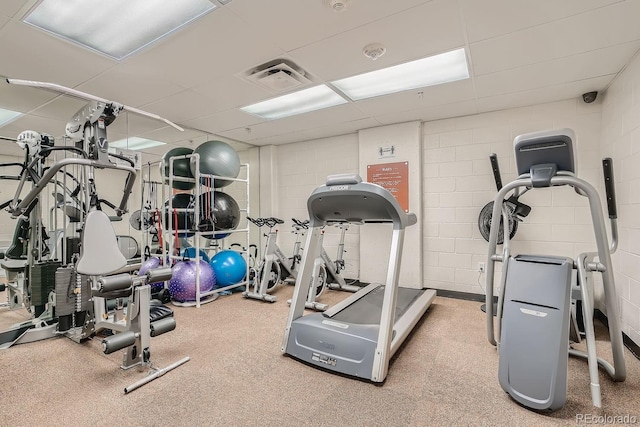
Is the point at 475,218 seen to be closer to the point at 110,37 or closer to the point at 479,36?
the point at 479,36

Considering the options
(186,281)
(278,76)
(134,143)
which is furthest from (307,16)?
(134,143)

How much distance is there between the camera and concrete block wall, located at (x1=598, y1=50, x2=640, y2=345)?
2400 millimetres

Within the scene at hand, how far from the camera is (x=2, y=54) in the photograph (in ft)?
7.69

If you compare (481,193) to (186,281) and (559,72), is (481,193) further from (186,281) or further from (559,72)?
(186,281)

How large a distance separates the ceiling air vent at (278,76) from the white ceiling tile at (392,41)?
0.14 metres

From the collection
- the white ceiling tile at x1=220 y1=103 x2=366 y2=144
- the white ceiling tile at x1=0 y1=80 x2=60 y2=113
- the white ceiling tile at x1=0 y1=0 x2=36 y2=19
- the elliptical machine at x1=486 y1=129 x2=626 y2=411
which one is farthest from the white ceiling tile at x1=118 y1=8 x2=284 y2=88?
the elliptical machine at x1=486 y1=129 x2=626 y2=411

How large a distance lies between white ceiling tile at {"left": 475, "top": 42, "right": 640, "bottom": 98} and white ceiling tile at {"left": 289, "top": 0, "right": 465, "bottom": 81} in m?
0.88

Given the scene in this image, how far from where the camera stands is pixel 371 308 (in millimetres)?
3051

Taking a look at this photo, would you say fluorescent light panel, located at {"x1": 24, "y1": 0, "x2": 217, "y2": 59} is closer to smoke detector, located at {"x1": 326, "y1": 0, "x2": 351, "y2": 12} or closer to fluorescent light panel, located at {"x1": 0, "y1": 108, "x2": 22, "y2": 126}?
smoke detector, located at {"x1": 326, "y1": 0, "x2": 351, "y2": 12}

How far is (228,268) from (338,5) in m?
3.42

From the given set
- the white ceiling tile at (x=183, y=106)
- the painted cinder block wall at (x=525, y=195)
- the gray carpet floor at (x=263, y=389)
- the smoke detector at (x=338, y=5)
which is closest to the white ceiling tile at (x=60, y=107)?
the white ceiling tile at (x=183, y=106)

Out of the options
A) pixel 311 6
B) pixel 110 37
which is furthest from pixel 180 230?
pixel 311 6

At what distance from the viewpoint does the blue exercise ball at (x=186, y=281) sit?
12.1 feet

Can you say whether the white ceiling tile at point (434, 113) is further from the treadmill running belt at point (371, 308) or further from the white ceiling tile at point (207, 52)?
the treadmill running belt at point (371, 308)
